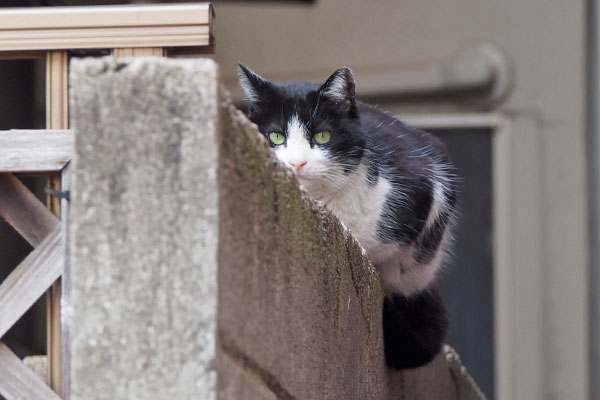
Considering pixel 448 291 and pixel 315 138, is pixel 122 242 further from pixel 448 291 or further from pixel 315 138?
pixel 448 291

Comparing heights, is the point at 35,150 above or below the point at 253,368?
above

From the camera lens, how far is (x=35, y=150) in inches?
46.9

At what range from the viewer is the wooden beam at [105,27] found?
54.7 inches

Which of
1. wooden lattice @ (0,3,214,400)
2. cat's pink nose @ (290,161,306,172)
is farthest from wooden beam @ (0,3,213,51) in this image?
cat's pink nose @ (290,161,306,172)

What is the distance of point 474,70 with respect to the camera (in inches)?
195

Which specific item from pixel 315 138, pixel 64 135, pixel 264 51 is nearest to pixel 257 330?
pixel 64 135

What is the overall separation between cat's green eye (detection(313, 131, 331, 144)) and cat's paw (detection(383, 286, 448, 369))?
0.47 meters

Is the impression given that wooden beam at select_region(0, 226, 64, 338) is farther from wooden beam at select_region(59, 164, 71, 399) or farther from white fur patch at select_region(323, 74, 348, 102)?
white fur patch at select_region(323, 74, 348, 102)

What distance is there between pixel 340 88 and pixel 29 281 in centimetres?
137

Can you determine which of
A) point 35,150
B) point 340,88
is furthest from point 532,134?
point 35,150

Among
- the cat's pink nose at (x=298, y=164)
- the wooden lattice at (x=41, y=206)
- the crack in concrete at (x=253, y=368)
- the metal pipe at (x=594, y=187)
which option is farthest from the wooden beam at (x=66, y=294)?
the metal pipe at (x=594, y=187)

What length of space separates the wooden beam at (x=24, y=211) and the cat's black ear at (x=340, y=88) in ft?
4.19

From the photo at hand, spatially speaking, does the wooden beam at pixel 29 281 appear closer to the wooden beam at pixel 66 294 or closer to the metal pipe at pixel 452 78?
the wooden beam at pixel 66 294

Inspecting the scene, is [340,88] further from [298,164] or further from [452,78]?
[452,78]
